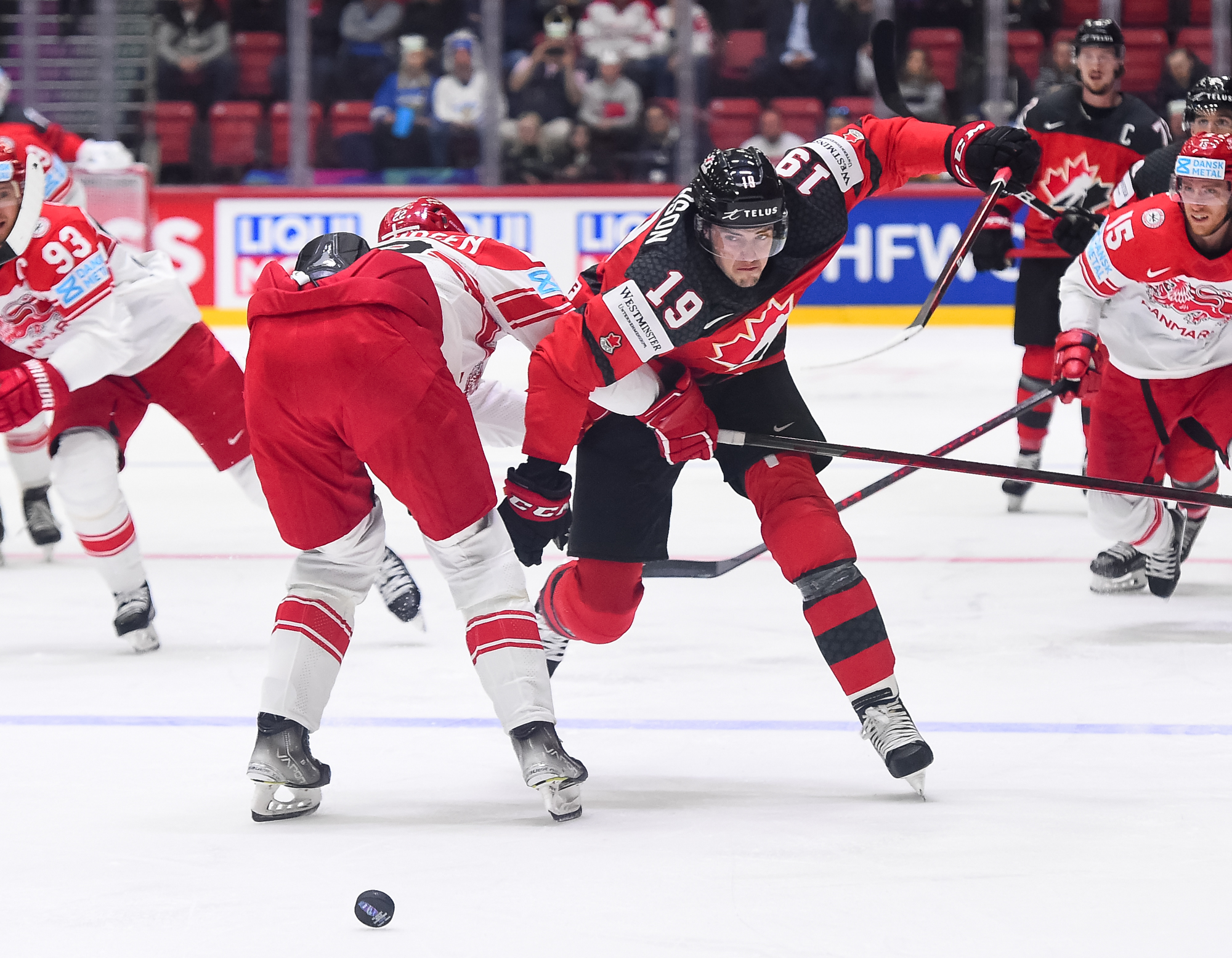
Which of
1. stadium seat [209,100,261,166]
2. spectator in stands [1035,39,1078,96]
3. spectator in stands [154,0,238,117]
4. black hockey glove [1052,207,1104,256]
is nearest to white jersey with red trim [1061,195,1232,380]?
black hockey glove [1052,207,1104,256]

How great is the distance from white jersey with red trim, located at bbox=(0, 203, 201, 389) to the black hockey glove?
2363 mm

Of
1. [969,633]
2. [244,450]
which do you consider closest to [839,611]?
[969,633]

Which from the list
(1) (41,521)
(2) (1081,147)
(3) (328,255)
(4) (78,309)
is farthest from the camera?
(2) (1081,147)

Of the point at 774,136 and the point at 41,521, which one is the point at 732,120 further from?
the point at 41,521

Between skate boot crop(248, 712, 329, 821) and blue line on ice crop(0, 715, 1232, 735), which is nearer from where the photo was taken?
skate boot crop(248, 712, 329, 821)

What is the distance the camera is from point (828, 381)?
7.45 metres

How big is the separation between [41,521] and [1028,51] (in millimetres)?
6485

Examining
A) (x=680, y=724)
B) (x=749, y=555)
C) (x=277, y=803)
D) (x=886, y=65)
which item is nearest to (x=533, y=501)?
(x=277, y=803)

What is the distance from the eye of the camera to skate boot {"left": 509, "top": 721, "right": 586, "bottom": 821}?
2359mm

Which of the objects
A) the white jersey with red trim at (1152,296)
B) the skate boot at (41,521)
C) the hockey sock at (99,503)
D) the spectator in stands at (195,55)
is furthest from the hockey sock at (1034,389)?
the spectator in stands at (195,55)

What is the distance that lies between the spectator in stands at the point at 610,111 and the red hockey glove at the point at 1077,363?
246 inches

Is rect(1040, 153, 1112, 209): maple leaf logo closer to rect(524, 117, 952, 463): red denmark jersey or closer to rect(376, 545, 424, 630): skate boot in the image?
rect(524, 117, 952, 463): red denmark jersey

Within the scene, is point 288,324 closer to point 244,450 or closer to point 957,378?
point 244,450

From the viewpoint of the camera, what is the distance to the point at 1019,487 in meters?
4.93
